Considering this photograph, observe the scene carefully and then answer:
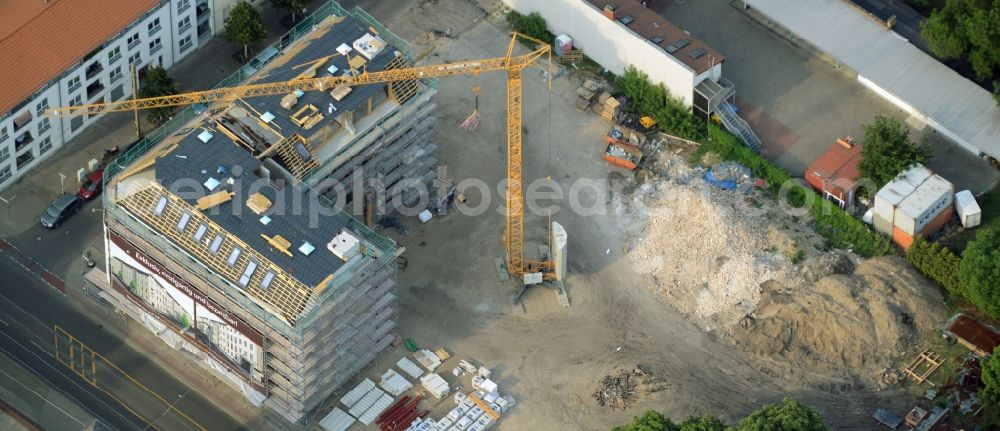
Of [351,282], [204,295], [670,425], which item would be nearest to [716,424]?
[670,425]

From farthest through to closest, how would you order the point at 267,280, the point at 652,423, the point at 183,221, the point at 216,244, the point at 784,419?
the point at 183,221 → the point at 216,244 → the point at 267,280 → the point at 652,423 → the point at 784,419

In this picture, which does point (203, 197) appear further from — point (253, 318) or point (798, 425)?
point (798, 425)

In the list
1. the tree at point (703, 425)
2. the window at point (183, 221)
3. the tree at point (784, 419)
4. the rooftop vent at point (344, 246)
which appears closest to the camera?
the tree at point (784, 419)

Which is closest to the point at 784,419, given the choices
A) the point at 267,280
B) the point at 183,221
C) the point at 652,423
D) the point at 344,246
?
the point at 652,423

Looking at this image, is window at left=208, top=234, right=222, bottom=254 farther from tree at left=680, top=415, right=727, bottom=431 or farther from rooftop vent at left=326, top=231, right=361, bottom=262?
tree at left=680, top=415, right=727, bottom=431

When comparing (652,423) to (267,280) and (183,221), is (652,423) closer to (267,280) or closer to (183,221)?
(267,280)

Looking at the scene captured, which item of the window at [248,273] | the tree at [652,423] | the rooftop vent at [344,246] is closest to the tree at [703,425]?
the tree at [652,423]

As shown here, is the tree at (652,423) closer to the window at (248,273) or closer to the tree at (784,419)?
the tree at (784,419)
